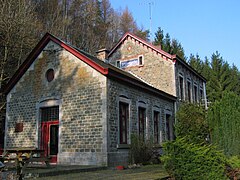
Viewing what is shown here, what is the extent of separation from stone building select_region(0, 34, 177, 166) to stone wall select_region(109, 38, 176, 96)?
2.45 meters

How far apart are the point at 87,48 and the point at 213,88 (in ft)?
69.3

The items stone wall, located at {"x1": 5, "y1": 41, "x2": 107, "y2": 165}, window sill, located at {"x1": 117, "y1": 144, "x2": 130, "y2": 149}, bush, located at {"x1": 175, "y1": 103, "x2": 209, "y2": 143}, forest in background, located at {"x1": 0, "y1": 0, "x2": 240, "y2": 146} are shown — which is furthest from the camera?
forest in background, located at {"x1": 0, "y1": 0, "x2": 240, "y2": 146}

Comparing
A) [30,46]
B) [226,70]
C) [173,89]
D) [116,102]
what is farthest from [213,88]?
[116,102]

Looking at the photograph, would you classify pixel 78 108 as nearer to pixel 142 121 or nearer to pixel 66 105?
pixel 66 105

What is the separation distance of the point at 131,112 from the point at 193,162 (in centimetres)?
719

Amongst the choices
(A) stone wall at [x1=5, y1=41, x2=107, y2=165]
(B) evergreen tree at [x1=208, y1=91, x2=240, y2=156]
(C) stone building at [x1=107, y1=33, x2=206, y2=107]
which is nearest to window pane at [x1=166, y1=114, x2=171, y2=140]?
(C) stone building at [x1=107, y1=33, x2=206, y2=107]

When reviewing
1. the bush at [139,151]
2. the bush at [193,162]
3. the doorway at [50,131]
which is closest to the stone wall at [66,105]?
the doorway at [50,131]

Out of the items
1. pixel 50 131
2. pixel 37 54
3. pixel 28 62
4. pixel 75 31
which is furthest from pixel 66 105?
A: pixel 75 31

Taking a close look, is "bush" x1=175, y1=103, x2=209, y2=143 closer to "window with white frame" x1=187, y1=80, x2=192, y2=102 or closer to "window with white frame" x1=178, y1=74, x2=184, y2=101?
"window with white frame" x1=178, y1=74, x2=184, y2=101

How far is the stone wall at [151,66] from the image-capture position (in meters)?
21.7

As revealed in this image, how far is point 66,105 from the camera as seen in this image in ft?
49.3

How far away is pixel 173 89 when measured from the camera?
21312mm

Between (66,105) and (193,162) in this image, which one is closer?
(193,162)

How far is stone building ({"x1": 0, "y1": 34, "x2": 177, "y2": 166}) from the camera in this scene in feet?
44.8
